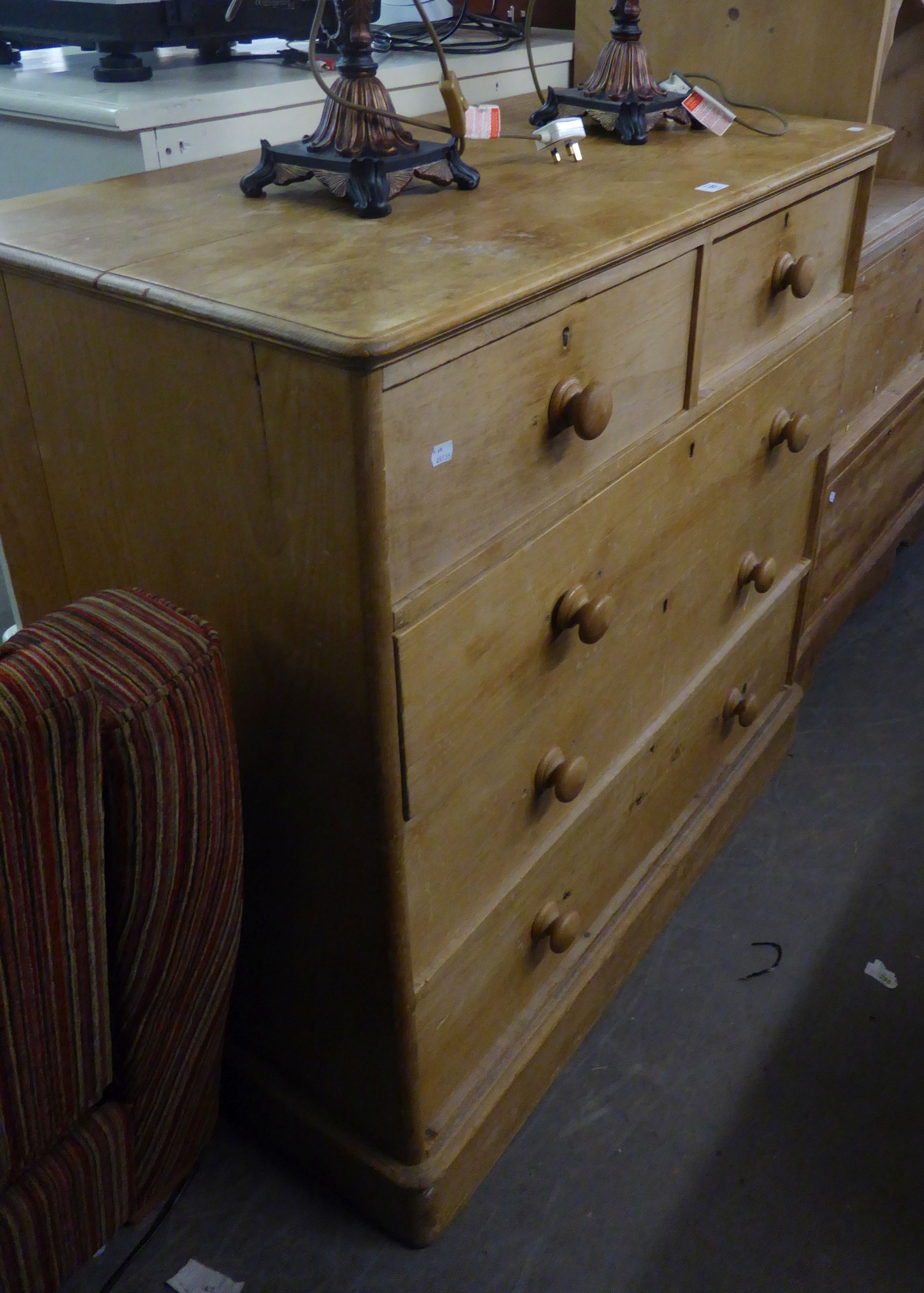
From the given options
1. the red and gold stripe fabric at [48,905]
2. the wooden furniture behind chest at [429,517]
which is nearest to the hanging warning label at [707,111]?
the wooden furniture behind chest at [429,517]

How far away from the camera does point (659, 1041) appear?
1381 mm

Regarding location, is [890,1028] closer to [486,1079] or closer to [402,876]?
[486,1079]

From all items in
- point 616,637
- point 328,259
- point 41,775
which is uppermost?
point 328,259

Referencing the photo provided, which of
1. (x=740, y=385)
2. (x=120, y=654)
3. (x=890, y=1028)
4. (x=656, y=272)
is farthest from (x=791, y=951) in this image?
(x=120, y=654)

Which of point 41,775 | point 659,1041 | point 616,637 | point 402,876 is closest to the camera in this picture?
point 41,775

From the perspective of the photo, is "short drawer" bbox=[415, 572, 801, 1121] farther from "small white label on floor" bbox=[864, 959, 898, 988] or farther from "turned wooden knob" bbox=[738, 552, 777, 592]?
"small white label on floor" bbox=[864, 959, 898, 988]

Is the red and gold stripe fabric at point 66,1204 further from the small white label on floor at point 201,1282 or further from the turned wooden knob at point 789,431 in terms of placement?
the turned wooden knob at point 789,431

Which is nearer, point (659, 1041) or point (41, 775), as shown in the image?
point (41, 775)

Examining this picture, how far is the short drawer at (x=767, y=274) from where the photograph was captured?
1.12m

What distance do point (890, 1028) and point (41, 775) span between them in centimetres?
114

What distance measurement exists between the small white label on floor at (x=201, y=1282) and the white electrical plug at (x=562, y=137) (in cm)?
123

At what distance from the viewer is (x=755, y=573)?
56.1 inches

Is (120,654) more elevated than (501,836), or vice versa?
(120,654)

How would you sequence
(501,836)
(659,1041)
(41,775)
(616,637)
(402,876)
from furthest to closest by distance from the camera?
(659,1041)
(616,637)
(501,836)
(402,876)
(41,775)
